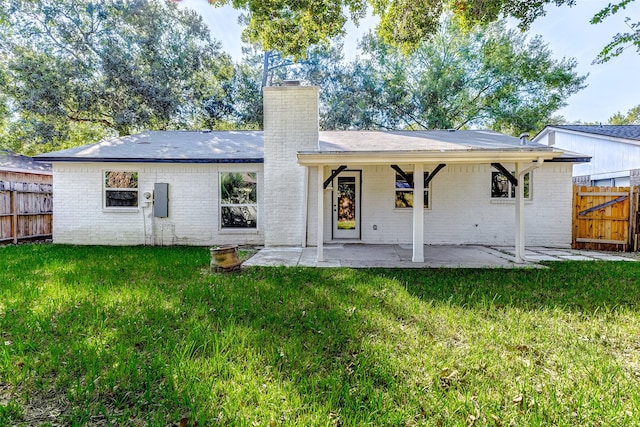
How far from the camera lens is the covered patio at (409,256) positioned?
20.2 feet

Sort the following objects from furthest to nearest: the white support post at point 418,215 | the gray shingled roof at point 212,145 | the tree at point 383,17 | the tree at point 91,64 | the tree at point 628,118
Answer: the tree at point 628,118
the tree at point 91,64
the gray shingled roof at point 212,145
the tree at point 383,17
the white support post at point 418,215

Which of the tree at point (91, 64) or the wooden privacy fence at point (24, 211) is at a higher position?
the tree at point (91, 64)

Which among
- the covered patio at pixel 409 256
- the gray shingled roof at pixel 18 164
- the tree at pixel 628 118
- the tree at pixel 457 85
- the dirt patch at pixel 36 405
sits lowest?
the dirt patch at pixel 36 405

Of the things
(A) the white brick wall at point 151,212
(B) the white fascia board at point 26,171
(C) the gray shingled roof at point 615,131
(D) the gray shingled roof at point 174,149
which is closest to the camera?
(D) the gray shingled roof at point 174,149

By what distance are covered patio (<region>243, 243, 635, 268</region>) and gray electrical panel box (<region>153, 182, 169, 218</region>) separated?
335 cm

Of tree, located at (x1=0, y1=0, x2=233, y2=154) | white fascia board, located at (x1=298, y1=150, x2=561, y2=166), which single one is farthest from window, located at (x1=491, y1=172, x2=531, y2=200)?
tree, located at (x1=0, y1=0, x2=233, y2=154)

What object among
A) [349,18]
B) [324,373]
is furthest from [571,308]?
[349,18]

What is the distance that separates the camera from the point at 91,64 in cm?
1495

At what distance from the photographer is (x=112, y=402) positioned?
2.06 metres

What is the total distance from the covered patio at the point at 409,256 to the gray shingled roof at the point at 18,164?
10.4 m

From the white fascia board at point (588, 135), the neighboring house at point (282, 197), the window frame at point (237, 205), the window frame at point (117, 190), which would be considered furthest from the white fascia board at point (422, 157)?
the white fascia board at point (588, 135)

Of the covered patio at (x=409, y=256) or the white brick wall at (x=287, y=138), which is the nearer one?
the covered patio at (x=409, y=256)

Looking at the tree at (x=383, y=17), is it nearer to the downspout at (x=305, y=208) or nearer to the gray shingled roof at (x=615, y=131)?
the downspout at (x=305, y=208)

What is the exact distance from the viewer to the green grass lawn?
6.49 ft
